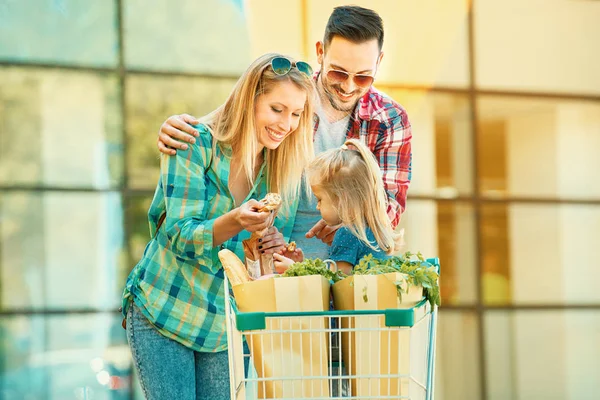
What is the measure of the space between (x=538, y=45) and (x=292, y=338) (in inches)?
223

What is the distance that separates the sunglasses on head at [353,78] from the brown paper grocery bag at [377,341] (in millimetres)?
827

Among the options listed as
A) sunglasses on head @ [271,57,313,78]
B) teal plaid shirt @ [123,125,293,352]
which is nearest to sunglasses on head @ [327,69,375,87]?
sunglasses on head @ [271,57,313,78]

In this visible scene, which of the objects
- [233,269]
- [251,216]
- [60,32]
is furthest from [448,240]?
[233,269]

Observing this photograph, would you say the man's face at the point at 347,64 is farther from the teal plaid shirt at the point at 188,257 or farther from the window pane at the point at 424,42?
the window pane at the point at 424,42

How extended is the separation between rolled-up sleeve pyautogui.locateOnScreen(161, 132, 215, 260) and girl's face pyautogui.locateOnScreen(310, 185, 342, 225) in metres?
0.29

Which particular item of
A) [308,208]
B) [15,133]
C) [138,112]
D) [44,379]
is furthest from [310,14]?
[308,208]

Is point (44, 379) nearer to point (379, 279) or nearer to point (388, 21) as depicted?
point (388, 21)

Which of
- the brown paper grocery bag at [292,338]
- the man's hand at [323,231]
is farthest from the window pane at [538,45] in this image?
the brown paper grocery bag at [292,338]

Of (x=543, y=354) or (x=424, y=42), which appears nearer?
(x=424, y=42)

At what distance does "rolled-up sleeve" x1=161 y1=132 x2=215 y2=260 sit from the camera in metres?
2.43

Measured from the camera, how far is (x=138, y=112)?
6207 millimetres

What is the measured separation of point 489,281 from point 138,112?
2.78 m

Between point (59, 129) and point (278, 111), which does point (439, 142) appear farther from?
point (278, 111)

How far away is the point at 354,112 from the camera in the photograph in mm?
2838
